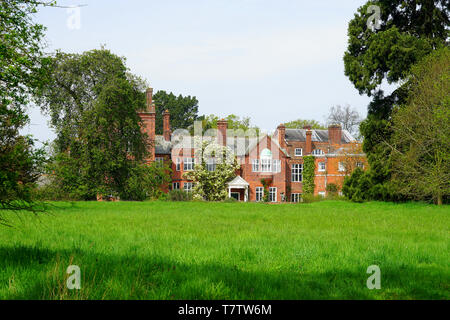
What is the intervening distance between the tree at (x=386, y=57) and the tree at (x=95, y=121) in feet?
63.8

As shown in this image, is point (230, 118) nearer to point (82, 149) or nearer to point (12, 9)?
point (82, 149)

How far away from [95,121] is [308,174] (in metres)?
35.0

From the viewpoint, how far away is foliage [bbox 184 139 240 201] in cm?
5566

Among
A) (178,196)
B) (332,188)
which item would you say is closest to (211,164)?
(178,196)

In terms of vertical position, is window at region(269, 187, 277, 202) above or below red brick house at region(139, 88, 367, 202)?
below

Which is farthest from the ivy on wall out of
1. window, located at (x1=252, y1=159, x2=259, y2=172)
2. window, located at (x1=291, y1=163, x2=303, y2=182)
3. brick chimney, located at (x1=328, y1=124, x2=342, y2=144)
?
window, located at (x1=252, y1=159, x2=259, y2=172)

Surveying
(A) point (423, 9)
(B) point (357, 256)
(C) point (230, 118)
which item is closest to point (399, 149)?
(A) point (423, 9)

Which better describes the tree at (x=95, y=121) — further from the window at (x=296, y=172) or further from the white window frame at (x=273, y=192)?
the window at (x=296, y=172)

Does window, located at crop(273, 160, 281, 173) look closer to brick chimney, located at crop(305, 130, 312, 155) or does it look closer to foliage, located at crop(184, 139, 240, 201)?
foliage, located at crop(184, 139, 240, 201)

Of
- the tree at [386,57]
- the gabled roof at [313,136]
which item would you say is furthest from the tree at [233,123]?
the tree at [386,57]

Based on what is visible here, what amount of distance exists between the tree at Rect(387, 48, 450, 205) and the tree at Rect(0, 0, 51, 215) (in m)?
21.0

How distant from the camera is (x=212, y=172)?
2208 inches

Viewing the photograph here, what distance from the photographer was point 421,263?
8.72 metres
